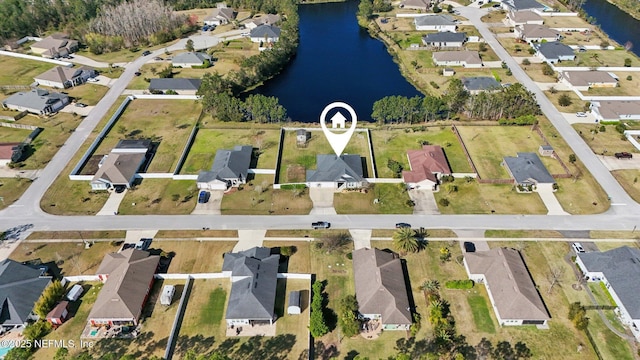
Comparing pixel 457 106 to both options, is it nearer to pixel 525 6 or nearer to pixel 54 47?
pixel 525 6

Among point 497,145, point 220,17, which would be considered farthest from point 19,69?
point 497,145

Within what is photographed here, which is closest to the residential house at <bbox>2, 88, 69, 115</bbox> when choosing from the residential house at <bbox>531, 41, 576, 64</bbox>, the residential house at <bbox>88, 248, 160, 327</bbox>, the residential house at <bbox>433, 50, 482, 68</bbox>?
the residential house at <bbox>88, 248, 160, 327</bbox>

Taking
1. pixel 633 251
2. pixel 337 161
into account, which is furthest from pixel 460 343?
pixel 337 161

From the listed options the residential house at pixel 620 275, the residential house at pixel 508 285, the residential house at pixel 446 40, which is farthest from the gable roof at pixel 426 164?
the residential house at pixel 446 40

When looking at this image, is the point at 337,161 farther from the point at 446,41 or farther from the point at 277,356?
the point at 446,41

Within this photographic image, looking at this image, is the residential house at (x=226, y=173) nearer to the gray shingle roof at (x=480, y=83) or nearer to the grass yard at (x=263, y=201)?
the grass yard at (x=263, y=201)
